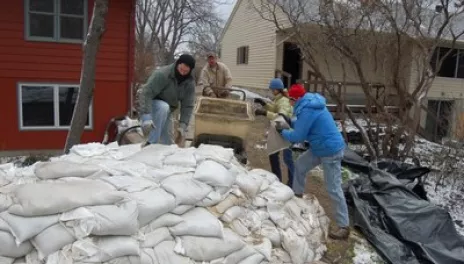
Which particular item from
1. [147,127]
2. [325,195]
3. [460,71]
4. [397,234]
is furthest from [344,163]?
[460,71]

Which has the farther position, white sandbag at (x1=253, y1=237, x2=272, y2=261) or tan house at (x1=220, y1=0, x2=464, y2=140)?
tan house at (x1=220, y1=0, x2=464, y2=140)

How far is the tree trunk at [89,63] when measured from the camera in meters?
5.66

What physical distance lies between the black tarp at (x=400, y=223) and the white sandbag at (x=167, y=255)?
220 centimetres

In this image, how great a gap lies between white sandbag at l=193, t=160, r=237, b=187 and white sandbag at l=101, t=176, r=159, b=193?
1.24 ft

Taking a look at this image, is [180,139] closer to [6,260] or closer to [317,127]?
[317,127]

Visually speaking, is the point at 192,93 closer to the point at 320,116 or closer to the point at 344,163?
the point at 320,116

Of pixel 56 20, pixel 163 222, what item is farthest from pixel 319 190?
pixel 56 20

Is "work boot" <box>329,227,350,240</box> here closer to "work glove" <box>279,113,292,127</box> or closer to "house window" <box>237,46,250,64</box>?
"work glove" <box>279,113,292,127</box>

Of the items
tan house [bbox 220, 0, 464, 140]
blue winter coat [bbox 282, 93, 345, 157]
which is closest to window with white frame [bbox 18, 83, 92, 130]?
blue winter coat [bbox 282, 93, 345, 157]

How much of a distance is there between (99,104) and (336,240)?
5.63m

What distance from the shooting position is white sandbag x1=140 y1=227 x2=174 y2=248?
2.64 metres

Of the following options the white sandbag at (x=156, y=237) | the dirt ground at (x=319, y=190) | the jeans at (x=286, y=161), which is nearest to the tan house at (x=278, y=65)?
the dirt ground at (x=319, y=190)

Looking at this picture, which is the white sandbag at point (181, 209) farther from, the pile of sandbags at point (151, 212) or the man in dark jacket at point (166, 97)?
the man in dark jacket at point (166, 97)

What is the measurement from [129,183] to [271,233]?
1.21 metres
